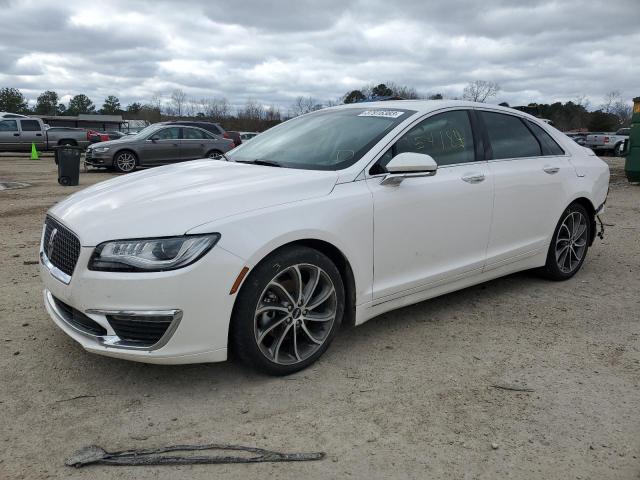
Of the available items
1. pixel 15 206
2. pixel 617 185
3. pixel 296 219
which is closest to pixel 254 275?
pixel 296 219

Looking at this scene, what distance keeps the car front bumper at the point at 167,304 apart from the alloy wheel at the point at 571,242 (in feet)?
11.2

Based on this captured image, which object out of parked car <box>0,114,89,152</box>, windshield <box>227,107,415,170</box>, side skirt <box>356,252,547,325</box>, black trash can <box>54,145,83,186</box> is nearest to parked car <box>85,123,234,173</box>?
black trash can <box>54,145,83,186</box>

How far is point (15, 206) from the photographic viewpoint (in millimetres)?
9492

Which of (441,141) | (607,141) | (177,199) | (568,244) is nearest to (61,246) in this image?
(177,199)

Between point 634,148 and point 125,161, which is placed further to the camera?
point 125,161

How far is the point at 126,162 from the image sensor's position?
16.4 meters

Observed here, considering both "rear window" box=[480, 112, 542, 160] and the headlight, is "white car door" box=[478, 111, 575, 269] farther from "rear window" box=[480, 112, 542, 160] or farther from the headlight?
the headlight

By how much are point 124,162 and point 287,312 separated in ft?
47.8

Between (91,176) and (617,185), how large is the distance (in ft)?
Answer: 45.0

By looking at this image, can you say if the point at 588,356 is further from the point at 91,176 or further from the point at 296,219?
the point at 91,176

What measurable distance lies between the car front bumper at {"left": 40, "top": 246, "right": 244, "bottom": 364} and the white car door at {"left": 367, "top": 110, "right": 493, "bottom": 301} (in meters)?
1.09

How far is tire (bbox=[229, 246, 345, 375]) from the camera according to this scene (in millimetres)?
2977

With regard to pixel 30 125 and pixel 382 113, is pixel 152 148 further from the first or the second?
pixel 382 113

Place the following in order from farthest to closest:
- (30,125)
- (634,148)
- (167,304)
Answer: (30,125) < (634,148) < (167,304)
